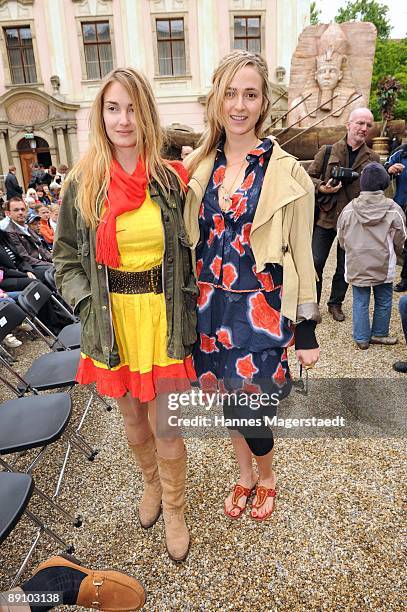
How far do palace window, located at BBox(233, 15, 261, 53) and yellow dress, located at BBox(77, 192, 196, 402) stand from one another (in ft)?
60.7

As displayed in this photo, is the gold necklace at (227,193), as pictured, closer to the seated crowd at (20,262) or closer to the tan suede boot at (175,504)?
the tan suede boot at (175,504)

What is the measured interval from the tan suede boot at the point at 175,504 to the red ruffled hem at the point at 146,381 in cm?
32

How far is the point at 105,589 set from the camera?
1509 millimetres

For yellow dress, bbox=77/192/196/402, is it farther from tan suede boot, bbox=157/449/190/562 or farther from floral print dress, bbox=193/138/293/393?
tan suede boot, bbox=157/449/190/562

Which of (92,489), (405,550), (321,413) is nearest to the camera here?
(405,550)

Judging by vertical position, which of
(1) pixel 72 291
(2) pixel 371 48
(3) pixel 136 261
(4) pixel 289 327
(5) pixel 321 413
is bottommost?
(5) pixel 321 413

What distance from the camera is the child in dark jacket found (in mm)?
3488

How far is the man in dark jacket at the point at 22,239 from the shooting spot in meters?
4.89

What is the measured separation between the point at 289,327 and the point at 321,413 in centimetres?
149

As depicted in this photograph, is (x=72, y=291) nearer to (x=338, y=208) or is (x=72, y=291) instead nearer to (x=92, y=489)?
(x=92, y=489)

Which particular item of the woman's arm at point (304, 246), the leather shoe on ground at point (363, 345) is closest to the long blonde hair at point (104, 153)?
the woman's arm at point (304, 246)

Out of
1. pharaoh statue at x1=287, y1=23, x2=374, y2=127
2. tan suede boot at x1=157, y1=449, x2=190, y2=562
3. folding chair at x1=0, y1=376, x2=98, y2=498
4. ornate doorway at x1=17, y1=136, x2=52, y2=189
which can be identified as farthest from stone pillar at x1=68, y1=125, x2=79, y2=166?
tan suede boot at x1=157, y1=449, x2=190, y2=562

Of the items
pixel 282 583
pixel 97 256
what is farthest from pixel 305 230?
pixel 282 583

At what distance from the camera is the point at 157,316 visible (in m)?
1.63
